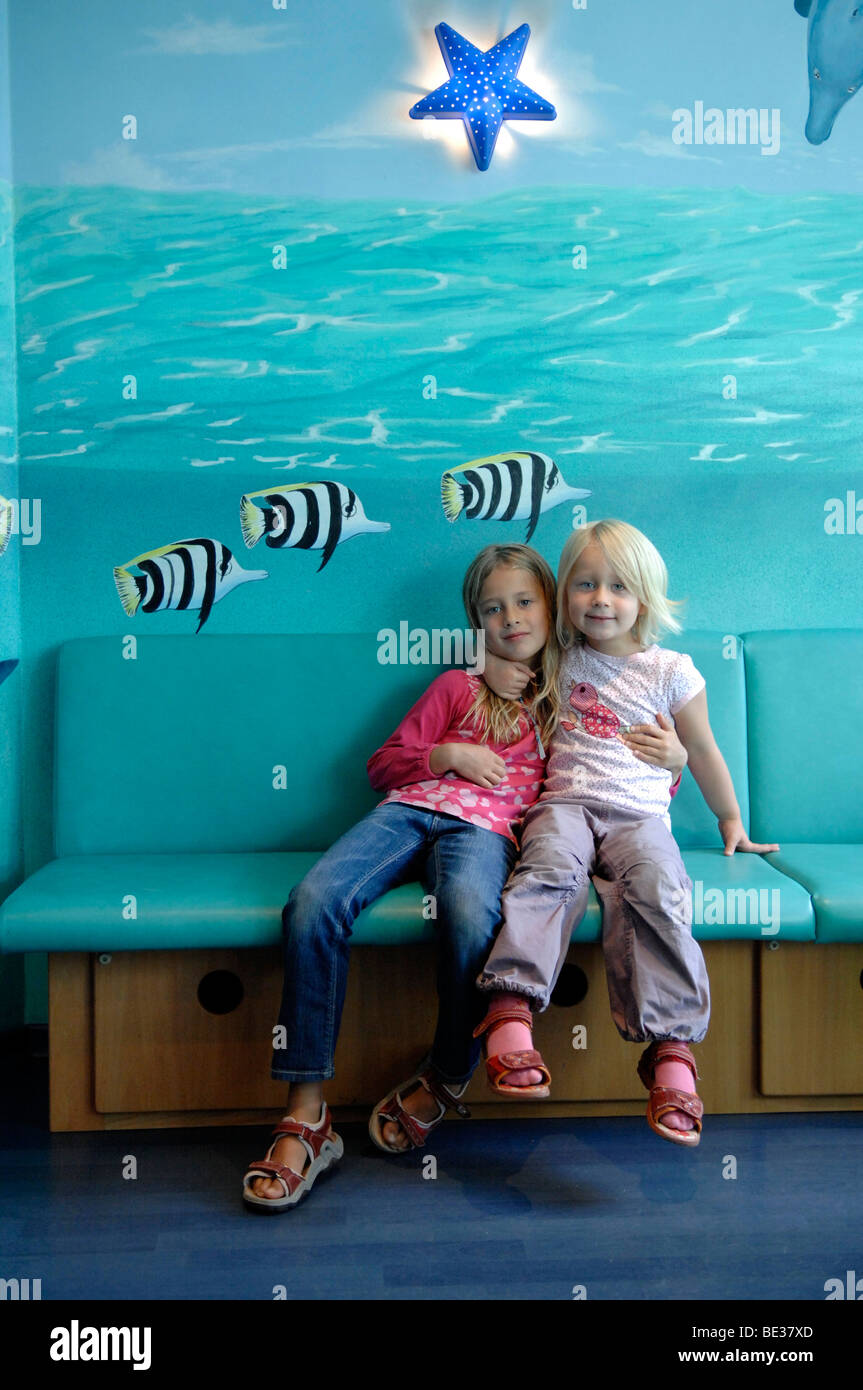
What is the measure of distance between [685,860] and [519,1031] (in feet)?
2.11

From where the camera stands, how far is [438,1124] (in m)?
2.07

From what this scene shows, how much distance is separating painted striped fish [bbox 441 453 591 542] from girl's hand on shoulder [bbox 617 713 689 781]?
643 mm

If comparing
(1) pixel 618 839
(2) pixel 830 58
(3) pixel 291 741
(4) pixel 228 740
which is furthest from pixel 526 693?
(2) pixel 830 58

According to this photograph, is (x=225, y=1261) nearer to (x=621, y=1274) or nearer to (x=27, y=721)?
(x=621, y=1274)

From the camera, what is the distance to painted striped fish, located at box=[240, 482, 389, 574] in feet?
8.59

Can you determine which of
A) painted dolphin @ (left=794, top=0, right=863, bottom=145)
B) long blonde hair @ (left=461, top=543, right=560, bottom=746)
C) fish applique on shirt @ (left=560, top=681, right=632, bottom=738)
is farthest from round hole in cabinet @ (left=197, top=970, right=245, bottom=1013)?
painted dolphin @ (left=794, top=0, right=863, bottom=145)

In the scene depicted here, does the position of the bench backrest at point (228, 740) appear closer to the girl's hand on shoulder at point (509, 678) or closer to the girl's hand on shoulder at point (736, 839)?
the girl's hand on shoulder at point (736, 839)

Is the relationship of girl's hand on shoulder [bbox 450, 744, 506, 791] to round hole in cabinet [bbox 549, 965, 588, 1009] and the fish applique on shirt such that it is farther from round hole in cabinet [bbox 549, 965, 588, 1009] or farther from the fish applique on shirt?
round hole in cabinet [bbox 549, 965, 588, 1009]

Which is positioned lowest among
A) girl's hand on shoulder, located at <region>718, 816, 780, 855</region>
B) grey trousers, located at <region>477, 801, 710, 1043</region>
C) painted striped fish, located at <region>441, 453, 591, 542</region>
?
grey trousers, located at <region>477, 801, 710, 1043</region>

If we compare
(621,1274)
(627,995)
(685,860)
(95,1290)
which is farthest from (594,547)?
(95,1290)

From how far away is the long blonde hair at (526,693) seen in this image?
2.31 m

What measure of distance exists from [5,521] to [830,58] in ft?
7.43

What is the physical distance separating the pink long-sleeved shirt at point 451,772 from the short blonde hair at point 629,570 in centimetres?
25

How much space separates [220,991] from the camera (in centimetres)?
212
